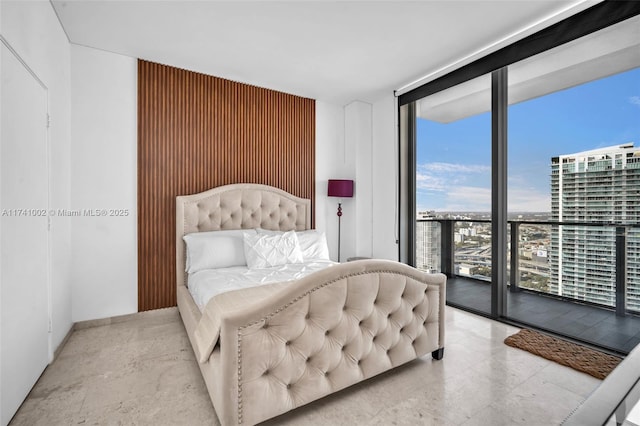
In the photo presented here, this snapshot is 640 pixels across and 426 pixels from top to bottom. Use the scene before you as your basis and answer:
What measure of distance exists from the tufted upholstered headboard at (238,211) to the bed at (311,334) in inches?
42.6

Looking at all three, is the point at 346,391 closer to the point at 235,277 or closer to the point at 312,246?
the point at 235,277

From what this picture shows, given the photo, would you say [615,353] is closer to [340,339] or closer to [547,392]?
[547,392]

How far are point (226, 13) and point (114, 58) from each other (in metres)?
1.44

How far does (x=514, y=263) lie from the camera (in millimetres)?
3182

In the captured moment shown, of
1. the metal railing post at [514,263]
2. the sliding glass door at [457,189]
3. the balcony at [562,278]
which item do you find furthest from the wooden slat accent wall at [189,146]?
the metal railing post at [514,263]

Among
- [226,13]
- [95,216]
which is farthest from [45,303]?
[226,13]

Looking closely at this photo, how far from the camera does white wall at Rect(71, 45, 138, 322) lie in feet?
9.11

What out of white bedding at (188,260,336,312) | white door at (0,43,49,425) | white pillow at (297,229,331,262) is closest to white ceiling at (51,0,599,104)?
white door at (0,43,49,425)

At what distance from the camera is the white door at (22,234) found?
5.12 feet

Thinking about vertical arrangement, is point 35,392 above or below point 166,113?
below

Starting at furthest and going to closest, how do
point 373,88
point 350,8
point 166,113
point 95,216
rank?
1. point 373,88
2. point 166,113
3. point 95,216
4. point 350,8

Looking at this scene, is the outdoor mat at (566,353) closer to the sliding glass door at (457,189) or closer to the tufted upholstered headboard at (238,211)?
the sliding glass door at (457,189)

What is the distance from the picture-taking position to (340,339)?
5.59ft

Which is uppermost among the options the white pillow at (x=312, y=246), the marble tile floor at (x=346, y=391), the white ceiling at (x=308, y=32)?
the white ceiling at (x=308, y=32)
